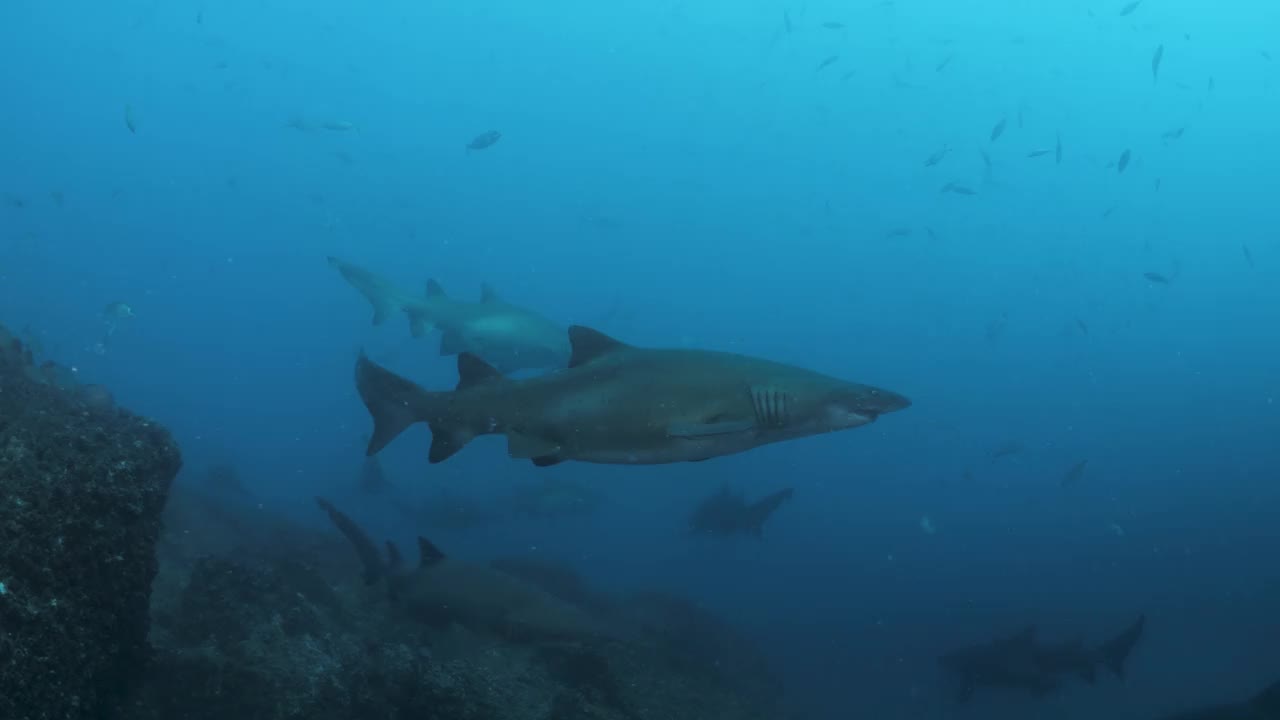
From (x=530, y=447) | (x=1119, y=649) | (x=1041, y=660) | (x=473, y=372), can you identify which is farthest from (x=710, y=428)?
(x=1119, y=649)

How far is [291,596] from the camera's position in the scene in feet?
23.2

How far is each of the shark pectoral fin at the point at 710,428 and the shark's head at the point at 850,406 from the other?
40 cm

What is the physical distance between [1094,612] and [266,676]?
2954 cm

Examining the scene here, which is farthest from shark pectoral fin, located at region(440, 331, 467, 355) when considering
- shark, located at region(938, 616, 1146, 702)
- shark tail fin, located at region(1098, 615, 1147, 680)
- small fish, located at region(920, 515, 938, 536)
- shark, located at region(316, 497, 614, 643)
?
small fish, located at region(920, 515, 938, 536)

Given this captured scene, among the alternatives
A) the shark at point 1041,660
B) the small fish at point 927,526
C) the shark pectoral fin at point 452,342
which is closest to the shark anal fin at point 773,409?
the shark pectoral fin at point 452,342

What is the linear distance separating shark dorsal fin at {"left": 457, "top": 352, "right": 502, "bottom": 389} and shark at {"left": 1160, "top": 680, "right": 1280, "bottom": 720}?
10043mm

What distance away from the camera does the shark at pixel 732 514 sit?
60.3ft

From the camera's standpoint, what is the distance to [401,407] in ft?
15.5

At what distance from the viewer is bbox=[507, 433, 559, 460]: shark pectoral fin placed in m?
4.31

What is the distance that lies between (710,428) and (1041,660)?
14.6 m

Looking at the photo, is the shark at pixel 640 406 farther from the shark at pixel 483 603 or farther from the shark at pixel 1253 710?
the shark at pixel 1253 710

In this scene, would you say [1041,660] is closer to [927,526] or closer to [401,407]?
[401,407]

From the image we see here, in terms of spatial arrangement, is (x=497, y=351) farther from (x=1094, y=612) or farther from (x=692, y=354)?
(x=1094, y=612)

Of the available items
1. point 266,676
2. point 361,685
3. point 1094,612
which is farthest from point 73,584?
point 1094,612
